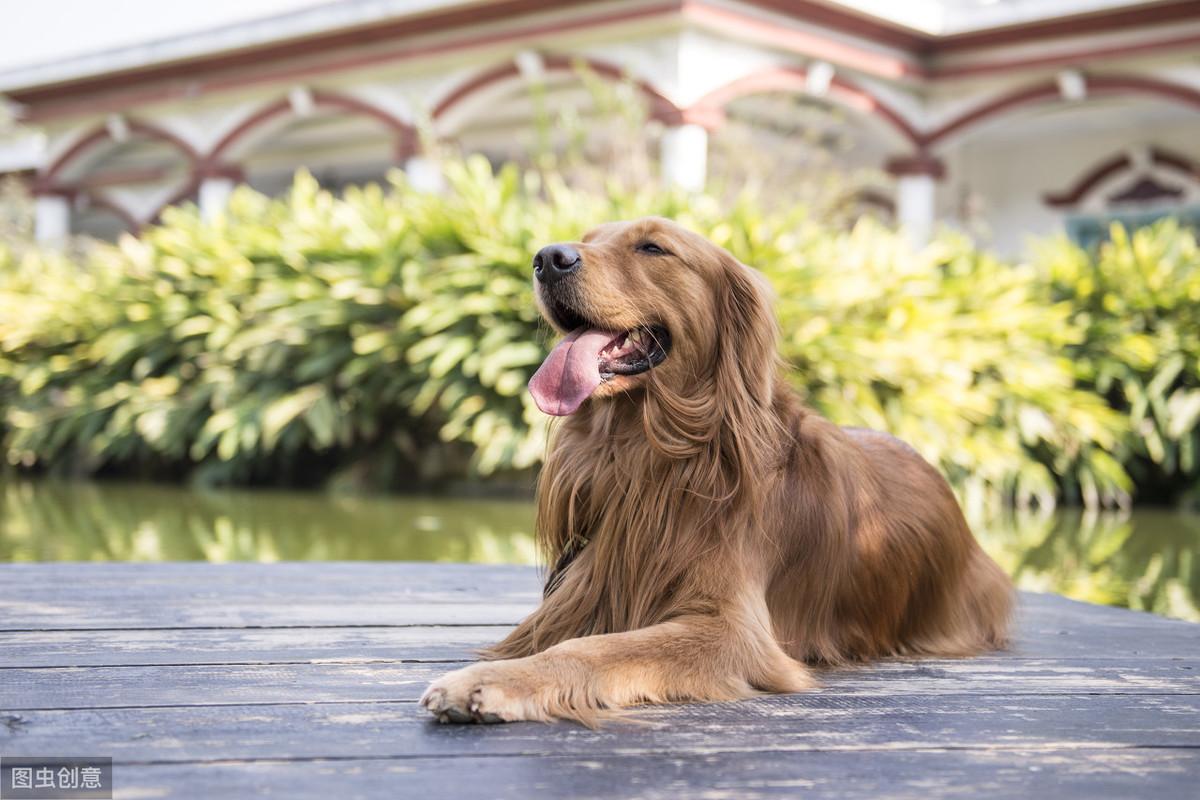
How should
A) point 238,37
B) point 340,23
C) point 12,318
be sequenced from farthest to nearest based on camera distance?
point 238,37 → point 340,23 → point 12,318

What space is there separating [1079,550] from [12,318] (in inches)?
381

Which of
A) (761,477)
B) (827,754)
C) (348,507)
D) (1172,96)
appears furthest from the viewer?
(1172,96)

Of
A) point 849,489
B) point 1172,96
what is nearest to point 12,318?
point 849,489

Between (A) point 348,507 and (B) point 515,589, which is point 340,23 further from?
(B) point 515,589

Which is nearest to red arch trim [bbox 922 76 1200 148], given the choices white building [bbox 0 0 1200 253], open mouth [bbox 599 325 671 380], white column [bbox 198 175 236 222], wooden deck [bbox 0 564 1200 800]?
white building [bbox 0 0 1200 253]

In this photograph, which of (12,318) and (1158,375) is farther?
(12,318)

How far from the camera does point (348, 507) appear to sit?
9156mm

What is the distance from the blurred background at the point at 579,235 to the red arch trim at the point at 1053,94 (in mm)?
32

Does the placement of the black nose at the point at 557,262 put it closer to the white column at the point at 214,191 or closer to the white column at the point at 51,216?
the white column at the point at 214,191

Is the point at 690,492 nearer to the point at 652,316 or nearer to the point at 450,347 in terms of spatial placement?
the point at 652,316

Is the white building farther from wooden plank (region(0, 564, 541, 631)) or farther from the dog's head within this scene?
the dog's head

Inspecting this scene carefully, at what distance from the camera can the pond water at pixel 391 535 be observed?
21.1 feet

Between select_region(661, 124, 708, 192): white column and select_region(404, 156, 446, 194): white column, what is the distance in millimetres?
2851

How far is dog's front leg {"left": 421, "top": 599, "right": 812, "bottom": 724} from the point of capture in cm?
225
